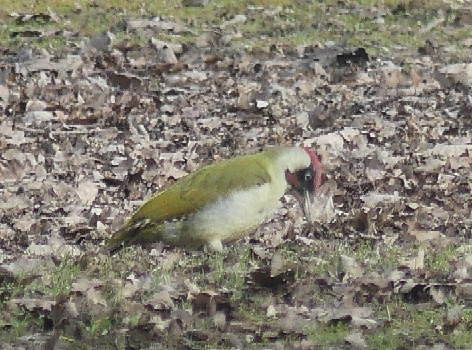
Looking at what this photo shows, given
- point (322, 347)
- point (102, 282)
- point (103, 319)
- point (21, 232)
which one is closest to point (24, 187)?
point (21, 232)

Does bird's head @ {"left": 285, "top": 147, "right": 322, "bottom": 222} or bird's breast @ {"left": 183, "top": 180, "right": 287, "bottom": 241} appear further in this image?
bird's head @ {"left": 285, "top": 147, "right": 322, "bottom": 222}

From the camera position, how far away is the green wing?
21.8 feet

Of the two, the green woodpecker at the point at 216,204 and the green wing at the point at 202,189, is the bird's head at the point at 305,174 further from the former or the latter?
the green wing at the point at 202,189

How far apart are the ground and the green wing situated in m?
0.24

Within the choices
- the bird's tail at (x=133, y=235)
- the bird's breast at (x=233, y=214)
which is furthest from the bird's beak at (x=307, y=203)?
the bird's tail at (x=133, y=235)

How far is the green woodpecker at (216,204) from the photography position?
6633 millimetres

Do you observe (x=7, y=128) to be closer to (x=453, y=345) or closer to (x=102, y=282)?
(x=102, y=282)

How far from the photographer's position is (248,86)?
1136cm

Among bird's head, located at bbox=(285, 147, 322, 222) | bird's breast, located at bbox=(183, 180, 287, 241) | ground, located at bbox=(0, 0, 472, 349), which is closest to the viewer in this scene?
ground, located at bbox=(0, 0, 472, 349)

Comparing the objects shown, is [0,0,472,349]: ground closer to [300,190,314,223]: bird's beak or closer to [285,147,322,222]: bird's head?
[300,190,314,223]: bird's beak

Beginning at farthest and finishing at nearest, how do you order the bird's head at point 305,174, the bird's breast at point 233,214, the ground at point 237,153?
1. the bird's head at point 305,174
2. the bird's breast at point 233,214
3. the ground at point 237,153

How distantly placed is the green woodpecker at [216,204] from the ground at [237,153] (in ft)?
0.43

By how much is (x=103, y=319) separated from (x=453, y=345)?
140 cm

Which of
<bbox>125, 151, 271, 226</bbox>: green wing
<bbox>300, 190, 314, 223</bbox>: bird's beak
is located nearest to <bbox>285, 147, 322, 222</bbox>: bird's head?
<bbox>300, 190, 314, 223</bbox>: bird's beak
